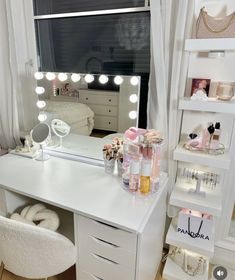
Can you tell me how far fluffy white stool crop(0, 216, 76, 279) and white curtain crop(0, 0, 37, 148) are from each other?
0.97 metres

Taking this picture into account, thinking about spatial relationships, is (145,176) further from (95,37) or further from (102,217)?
(95,37)

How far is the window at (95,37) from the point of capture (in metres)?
1.43

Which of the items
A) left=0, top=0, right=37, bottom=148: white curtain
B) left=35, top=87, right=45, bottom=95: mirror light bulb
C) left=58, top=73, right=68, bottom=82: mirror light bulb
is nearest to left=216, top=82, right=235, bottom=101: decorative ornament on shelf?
left=58, top=73, right=68, bottom=82: mirror light bulb

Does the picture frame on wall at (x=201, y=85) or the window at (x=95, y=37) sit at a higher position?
the window at (x=95, y=37)

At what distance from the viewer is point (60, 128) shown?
1.76 m

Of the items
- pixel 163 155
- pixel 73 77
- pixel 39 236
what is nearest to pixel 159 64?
pixel 163 155

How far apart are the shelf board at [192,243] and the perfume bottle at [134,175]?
0.49m

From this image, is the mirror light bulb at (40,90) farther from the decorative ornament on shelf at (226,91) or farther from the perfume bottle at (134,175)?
the decorative ornament on shelf at (226,91)

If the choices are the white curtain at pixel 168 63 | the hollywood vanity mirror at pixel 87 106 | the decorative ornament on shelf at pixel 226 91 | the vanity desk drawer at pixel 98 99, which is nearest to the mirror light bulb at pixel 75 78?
the hollywood vanity mirror at pixel 87 106

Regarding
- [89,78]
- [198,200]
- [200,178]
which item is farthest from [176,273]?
[89,78]

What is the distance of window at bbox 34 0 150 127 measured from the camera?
4.70 feet

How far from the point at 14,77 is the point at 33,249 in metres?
1.21

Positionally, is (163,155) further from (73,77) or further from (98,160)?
(73,77)

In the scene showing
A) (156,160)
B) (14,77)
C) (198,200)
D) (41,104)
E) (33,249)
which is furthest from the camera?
(41,104)
